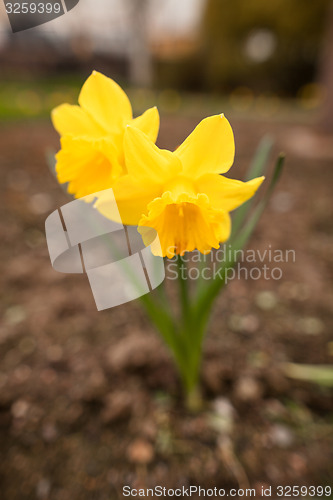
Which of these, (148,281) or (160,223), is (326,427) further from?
(160,223)

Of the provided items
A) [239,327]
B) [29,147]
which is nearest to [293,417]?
[239,327]

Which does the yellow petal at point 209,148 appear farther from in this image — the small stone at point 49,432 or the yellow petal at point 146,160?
the small stone at point 49,432

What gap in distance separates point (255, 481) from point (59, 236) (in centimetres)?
88

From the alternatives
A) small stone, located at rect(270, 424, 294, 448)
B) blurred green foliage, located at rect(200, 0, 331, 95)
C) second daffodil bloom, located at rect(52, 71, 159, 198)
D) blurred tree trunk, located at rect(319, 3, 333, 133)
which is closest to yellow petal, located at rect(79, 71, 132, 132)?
second daffodil bloom, located at rect(52, 71, 159, 198)

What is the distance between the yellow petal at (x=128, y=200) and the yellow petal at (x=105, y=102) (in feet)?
0.44

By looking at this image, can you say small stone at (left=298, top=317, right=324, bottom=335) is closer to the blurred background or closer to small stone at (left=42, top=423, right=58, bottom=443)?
the blurred background

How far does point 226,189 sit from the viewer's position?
24.4 inches

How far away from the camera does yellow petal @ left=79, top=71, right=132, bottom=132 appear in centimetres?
65

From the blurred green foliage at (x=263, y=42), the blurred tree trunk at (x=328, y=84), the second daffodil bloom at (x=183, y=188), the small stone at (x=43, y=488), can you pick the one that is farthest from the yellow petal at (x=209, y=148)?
the blurred green foliage at (x=263, y=42)

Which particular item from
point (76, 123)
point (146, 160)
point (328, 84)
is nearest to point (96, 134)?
point (76, 123)

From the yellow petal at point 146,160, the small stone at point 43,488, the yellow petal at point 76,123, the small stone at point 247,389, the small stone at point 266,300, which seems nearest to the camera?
the yellow petal at point 146,160

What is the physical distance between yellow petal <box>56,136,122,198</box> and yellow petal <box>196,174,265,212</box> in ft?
0.55

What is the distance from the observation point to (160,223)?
0.64 meters

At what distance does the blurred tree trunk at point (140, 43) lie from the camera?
9609 millimetres
